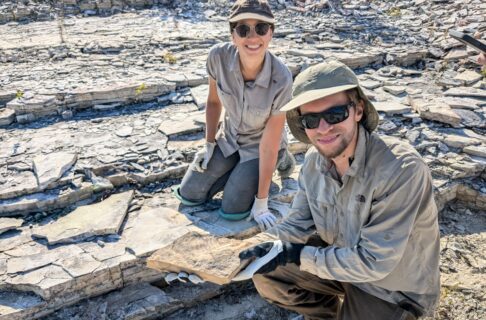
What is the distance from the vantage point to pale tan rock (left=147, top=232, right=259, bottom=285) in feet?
7.86

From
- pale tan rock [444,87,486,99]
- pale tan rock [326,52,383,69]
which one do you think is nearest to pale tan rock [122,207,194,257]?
pale tan rock [444,87,486,99]

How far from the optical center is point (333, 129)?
6.75 feet

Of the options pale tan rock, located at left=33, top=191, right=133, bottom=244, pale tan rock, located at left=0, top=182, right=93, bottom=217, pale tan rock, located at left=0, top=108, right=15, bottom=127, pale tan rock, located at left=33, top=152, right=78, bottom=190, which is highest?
pale tan rock, located at left=0, top=108, right=15, bottom=127

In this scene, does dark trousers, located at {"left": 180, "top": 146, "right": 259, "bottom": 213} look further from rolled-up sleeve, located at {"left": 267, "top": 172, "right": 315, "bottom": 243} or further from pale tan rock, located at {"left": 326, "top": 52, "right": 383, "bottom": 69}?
pale tan rock, located at {"left": 326, "top": 52, "right": 383, "bottom": 69}

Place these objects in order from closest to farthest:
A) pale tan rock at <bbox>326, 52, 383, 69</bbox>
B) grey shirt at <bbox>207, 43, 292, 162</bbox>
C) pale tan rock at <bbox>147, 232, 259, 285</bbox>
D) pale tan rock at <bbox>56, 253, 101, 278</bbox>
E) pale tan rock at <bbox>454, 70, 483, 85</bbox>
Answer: pale tan rock at <bbox>147, 232, 259, 285</bbox>
pale tan rock at <bbox>56, 253, 101, 278</bbox>
grey shirt at <bbox>207, 43, 292, 162</bbox>
pale tan rock at <bbox>454, 70, 483, 85</bbox>
pale tan rock at <bbox>326, 52, 383, 69</bbox>

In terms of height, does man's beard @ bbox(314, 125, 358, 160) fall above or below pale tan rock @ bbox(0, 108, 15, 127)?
above

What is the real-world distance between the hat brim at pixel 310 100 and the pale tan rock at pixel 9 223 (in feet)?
7.94

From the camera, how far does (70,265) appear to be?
2998 millimetres

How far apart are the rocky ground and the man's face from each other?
1473 mm

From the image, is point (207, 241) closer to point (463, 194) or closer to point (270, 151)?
point (270, 151)

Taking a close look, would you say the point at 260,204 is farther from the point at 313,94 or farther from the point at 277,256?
the point at 313,94

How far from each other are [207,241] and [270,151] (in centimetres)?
92

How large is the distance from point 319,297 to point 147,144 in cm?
257

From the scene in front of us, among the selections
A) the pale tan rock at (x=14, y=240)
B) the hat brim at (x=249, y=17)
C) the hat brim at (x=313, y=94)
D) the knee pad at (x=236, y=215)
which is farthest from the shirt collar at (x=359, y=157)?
the pale tan rock at (x=14, y=240)
